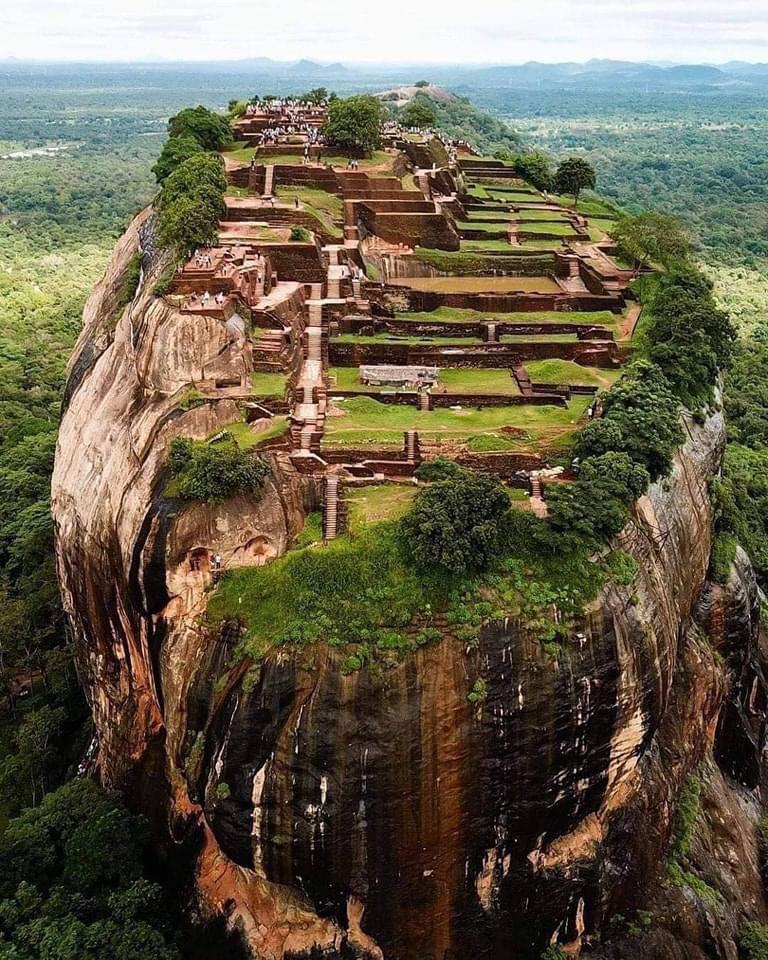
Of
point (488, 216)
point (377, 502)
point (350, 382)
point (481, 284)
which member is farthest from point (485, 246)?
point (377, 502)

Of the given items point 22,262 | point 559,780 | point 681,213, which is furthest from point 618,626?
point 681,213

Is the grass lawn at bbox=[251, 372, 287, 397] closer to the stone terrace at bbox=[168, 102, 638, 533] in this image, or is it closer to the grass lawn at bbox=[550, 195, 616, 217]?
the stone terrace at bbox=[168, 102, 638, 533]

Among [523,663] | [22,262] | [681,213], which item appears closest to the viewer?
[523,663]

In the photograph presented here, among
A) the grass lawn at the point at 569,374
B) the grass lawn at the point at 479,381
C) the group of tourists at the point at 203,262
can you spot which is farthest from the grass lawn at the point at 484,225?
the group of tourists at the point at 203,262

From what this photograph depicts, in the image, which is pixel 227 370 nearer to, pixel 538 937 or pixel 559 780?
pixel 559 780

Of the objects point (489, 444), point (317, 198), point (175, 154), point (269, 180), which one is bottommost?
point (489, 444)

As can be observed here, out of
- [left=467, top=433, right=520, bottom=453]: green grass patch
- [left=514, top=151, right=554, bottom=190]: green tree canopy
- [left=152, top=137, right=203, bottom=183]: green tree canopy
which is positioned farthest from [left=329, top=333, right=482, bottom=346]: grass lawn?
[left=514, top=151, right=554, bottom=190]: green tree canopy

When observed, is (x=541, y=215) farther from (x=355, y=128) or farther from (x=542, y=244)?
(x=355, y=128)
